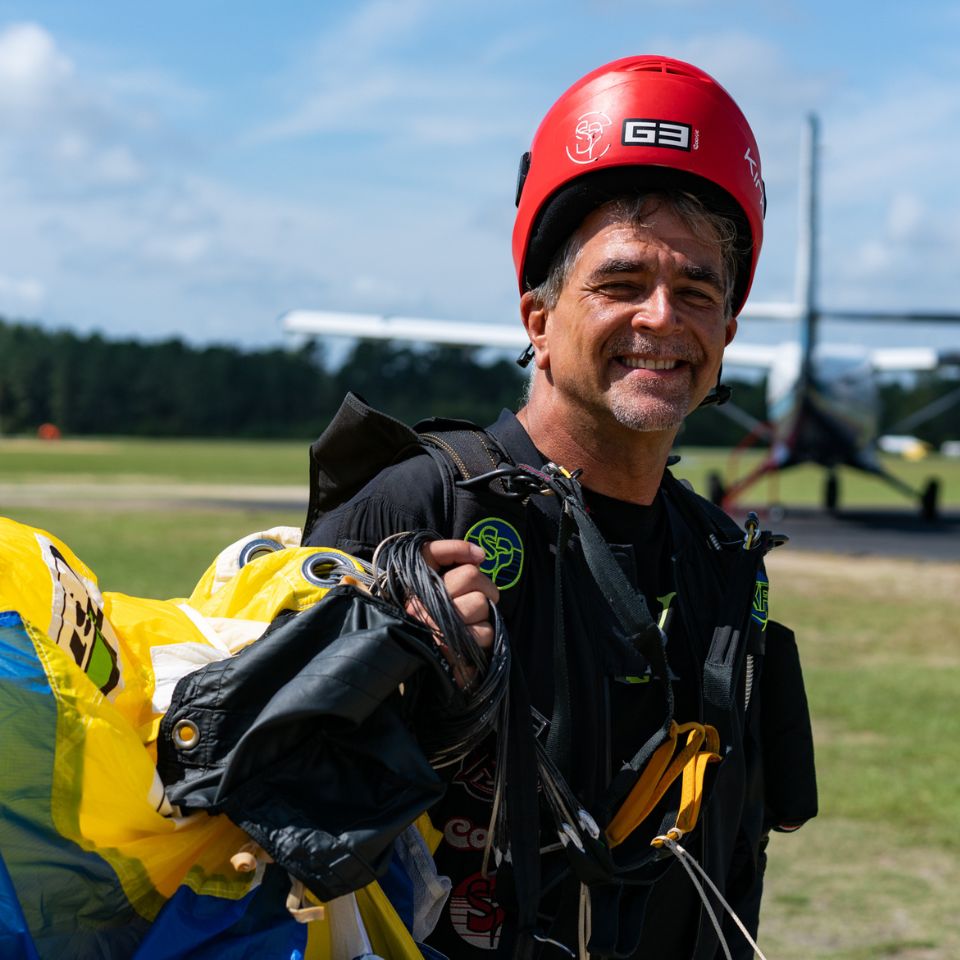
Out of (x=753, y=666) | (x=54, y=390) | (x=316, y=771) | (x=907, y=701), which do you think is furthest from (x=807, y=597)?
(x=54, y=390)

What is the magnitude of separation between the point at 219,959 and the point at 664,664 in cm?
75

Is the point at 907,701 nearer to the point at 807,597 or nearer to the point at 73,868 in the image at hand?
the point at 807,597

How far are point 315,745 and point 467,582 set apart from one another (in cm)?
30

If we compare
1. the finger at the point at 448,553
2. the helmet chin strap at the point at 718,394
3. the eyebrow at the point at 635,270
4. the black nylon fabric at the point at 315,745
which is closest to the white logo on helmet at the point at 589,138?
the eyebrow at the point at 635,270

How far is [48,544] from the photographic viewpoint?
1.41 metres

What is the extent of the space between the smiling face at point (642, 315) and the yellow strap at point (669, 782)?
473 mm

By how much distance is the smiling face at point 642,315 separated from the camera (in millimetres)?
1821

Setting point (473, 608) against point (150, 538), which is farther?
point (150, 538)

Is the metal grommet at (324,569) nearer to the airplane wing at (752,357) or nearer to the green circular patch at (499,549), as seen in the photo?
the green circular patch at (499,549)

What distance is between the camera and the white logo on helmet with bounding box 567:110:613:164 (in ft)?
5.95

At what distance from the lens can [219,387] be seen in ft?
334

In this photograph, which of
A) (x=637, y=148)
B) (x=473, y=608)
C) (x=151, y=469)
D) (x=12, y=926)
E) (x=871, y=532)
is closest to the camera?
(x=12, y=926)

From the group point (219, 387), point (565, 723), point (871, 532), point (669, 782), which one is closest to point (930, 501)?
point (871, 532)

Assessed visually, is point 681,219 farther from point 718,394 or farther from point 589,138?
point 718,394
